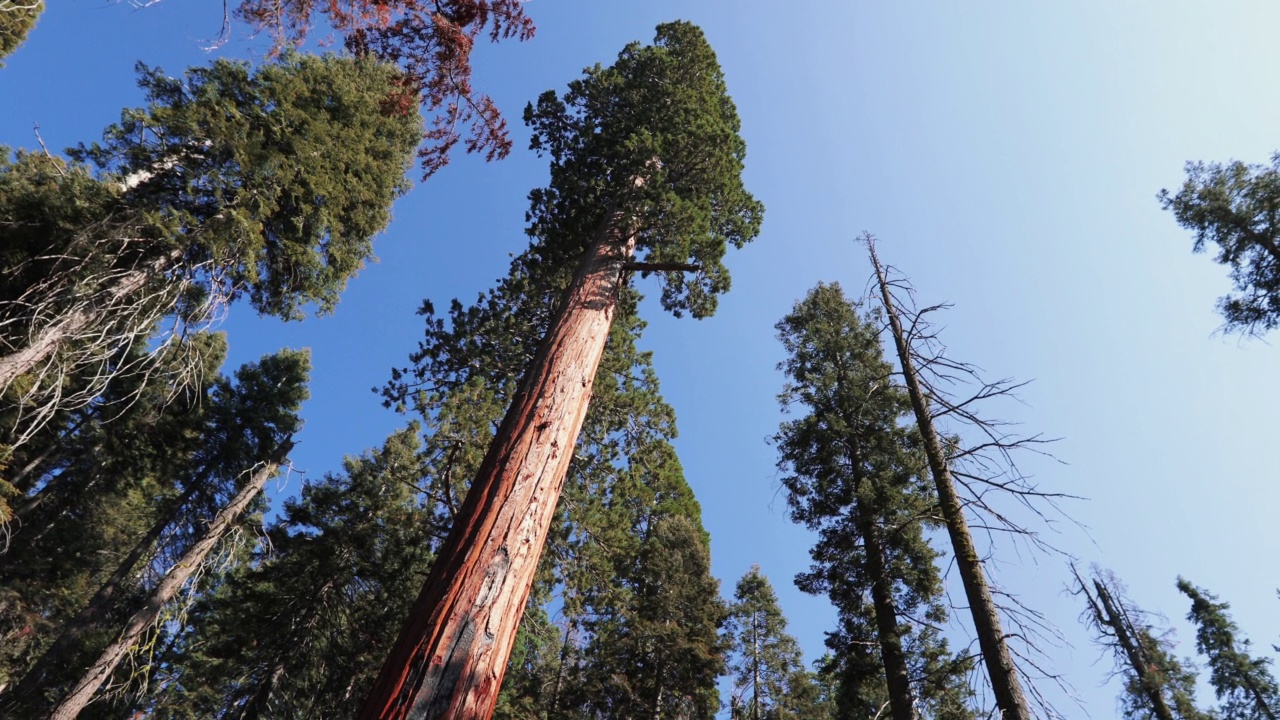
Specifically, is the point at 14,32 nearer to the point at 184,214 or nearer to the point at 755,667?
the point at 184,214

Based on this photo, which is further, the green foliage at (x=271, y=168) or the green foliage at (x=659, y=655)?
the green foliage at (x=659, y=655)

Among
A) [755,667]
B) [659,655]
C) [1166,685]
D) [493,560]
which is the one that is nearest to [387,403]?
[493,560]

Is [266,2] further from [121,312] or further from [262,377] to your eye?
[262,377]

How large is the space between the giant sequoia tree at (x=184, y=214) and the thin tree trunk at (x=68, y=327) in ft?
0.06

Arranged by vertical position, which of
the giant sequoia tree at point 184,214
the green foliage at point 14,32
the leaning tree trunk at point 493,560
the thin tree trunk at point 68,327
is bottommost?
the leaning tree trunk at point 493,560

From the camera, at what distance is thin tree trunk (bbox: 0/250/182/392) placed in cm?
582

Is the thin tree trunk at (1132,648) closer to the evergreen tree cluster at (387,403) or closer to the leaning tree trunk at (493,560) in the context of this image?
the evergreen tree cluster at (387,403)

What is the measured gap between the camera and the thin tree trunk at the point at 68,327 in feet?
19.1

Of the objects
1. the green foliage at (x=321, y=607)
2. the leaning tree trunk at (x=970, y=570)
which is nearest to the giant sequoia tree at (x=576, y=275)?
Result: the leaning tree trunk at (x=970, y=570)

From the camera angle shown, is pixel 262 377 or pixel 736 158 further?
pixel 262 377

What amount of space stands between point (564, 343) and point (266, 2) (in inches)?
159

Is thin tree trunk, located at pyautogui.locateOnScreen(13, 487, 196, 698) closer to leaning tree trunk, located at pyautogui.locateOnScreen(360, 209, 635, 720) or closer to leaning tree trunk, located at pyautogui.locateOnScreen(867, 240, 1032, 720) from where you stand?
leaning tree trunk, located at pyautogui.locateOnScreen(360, 209, 635, 720)

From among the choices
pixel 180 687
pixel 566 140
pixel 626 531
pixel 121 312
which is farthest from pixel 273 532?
pixel 566 140

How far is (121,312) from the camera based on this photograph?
21.8ft
